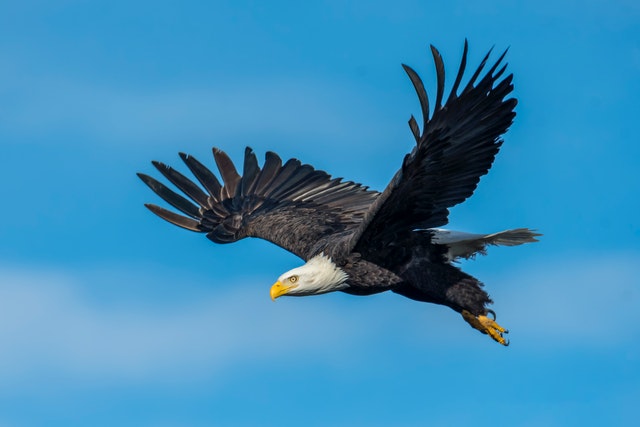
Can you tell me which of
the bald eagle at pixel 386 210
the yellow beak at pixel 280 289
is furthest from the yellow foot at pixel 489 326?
the yellow beak at pixel 280 289

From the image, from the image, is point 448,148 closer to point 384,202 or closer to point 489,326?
point 384,202

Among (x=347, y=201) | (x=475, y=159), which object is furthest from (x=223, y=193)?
(x=475, y=159)

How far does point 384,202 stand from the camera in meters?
11.9

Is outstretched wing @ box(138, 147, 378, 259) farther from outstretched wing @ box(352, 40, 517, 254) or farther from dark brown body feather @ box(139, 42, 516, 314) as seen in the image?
outstretched wing @ box(352, 40, 517, 254)

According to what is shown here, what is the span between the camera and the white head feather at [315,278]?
1290 cm

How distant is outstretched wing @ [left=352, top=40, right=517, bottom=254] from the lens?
11648mm

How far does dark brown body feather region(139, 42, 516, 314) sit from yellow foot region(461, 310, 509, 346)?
0.37ft

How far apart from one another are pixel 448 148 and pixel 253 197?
4.76m

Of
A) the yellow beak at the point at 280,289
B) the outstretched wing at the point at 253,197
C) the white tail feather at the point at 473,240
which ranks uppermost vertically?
the outstretched wing at the point at 253,197

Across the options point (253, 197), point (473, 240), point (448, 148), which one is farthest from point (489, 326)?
point (253, 197)

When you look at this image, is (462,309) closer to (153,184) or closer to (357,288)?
(357,288)

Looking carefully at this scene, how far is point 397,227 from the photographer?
12.8m

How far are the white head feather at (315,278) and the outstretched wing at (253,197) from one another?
2159mm

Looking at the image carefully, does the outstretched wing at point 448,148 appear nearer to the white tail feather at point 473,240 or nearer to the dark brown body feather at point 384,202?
the dark brown body feather at point 384,202
